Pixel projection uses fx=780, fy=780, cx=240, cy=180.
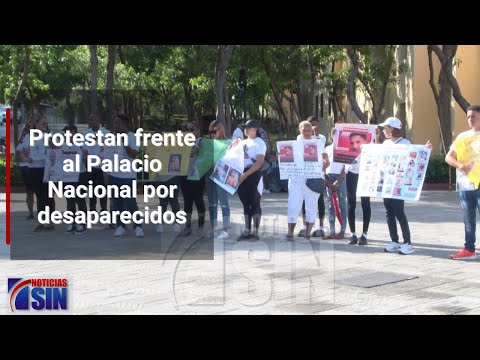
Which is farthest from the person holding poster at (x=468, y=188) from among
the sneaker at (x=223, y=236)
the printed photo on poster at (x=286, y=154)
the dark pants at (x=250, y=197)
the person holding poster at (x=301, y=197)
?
the sneaker at (x=223, y=236)

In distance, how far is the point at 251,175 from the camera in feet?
38.6

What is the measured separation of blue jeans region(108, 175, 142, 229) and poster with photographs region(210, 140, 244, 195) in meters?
1.64

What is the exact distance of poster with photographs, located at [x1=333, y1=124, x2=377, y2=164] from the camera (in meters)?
11.2

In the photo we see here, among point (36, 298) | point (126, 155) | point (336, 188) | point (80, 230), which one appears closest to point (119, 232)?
point (80, 230)

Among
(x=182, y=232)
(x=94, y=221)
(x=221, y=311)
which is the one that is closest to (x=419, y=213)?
(x=182, y=232)

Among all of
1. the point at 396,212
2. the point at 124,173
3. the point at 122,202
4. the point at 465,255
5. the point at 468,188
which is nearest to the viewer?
the point at 468,188

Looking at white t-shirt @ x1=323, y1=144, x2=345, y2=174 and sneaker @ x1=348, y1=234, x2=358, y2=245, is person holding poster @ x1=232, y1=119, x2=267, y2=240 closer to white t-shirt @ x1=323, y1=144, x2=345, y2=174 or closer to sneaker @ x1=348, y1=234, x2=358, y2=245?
white t-shirt @ x1=323, y1=144, x2=345, y2=174

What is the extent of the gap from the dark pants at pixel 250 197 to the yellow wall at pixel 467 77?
17469 millimetres

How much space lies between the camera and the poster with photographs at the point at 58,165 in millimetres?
12773

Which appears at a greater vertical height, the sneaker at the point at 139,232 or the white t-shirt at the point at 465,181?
the white t-shirt at the point at 465,181

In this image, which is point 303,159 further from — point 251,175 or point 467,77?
point 467,77

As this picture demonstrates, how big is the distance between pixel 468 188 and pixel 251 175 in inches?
130

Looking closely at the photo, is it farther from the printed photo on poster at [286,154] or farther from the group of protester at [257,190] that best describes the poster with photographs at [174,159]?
the printed photo on poster at [286,154]
